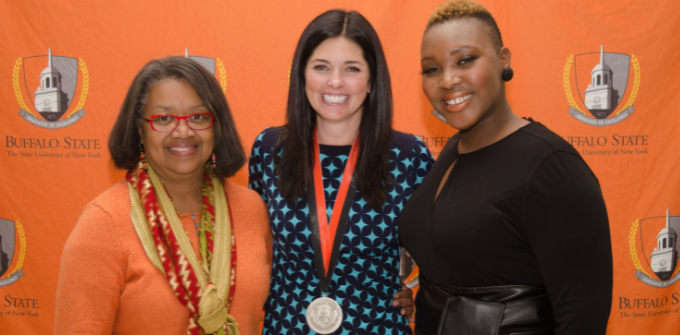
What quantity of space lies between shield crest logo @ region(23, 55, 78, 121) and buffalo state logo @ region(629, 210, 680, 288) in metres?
4.00

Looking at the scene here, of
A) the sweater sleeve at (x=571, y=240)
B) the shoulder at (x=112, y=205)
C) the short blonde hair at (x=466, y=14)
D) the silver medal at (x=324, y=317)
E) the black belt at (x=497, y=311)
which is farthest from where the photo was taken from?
the silver medal at (x=324, y=317)

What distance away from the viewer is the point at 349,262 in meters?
1.81

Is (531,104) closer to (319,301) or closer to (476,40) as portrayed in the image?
(476,40)

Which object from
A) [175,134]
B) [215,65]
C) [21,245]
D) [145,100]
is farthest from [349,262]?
[21,245]

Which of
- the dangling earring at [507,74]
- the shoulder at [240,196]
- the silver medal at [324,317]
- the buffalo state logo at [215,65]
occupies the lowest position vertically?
the silver medal at [324,317]

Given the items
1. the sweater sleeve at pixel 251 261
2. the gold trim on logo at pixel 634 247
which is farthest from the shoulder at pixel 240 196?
the gold trim on logo at pixel 634 247

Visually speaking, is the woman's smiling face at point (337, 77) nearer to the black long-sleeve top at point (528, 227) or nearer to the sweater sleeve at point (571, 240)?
the black long-sleeve top at point (528, 227)

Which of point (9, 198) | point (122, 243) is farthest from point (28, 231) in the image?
point (122, 243)

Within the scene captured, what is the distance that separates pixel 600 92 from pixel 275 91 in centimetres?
224

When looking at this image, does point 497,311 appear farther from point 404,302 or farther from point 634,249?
point 634,249

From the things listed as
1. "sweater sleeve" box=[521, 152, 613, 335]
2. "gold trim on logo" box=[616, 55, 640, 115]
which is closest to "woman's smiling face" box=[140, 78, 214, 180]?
"sweater sleeve" box=[521, 152, 613, 335]

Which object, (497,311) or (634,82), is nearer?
(497,311)

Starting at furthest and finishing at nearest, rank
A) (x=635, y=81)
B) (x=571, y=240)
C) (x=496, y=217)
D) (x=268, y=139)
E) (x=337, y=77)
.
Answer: (x=635, y=81), (x=268, y=139), (x=337, y=77), (x=496, y=217), (x=571, y=240)

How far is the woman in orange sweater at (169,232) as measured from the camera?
1475mm
